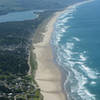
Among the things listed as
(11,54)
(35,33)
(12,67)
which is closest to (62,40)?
(35,33)

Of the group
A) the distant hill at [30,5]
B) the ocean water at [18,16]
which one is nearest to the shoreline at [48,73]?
the ocean water at [18,16]

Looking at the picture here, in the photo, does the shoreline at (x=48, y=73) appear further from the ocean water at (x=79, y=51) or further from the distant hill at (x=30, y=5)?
the distant hill at (x=30, y=5)

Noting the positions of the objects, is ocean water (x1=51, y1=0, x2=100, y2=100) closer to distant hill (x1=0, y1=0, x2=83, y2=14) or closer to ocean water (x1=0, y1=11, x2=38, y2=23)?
ocean water (x1=0, y1=11, x2=38, y2=23)

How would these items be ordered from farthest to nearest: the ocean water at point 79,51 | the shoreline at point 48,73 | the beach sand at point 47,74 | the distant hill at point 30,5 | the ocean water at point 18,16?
the distant hill at point 30,5
the ocean water at point 18,16
the ocean water at point 79,51
the shoreline at point 48,73
the beach sand at point 47,74

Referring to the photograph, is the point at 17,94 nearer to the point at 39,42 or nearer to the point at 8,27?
the point at 39,42

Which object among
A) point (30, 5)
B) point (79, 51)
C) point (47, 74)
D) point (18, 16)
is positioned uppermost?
point (30, 5)

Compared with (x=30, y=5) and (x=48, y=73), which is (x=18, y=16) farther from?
(x=48, y=73)

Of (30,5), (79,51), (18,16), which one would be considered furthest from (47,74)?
(30,5)
